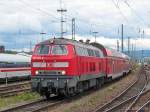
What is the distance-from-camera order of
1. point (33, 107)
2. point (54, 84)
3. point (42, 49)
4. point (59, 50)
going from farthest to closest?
point (42, 49)
point (59, 50)
point (54, 84)
point (33, 107)

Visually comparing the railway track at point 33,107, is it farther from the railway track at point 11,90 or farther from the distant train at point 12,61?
the distant train at point 12,61

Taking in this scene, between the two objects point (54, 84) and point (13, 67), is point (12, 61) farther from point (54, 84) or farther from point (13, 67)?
point (54, 84)

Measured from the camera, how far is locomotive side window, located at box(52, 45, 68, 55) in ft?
74.7

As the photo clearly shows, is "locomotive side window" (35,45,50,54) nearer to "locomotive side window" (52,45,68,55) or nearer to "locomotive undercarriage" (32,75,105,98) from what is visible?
"locomotive side window" (52,45,68,55)

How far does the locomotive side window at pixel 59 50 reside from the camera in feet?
74.7

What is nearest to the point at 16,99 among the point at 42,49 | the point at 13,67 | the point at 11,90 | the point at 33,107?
the point at 42,49

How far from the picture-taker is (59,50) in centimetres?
2291

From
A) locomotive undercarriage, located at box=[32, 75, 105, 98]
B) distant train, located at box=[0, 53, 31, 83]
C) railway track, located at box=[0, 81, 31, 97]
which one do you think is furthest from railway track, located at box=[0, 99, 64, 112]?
distant train, located at box=[0, 53, 31, 83]

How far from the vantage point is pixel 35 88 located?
2269 centimetres

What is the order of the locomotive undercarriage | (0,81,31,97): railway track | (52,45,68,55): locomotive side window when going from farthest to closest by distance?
(0,81,31,97): railway track → (52,45,68,55): locomotive side window → the locomotive undercarriage

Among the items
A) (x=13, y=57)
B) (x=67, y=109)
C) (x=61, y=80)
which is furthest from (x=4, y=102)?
(x=13, y=57)

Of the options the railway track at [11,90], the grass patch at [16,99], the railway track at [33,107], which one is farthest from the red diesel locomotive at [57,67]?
the railway track at [11,90]

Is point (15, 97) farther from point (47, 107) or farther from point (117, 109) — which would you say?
point (117, 109)

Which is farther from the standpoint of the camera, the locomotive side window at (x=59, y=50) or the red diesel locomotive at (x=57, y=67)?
the locomotive side window at (x=59, y=50)
